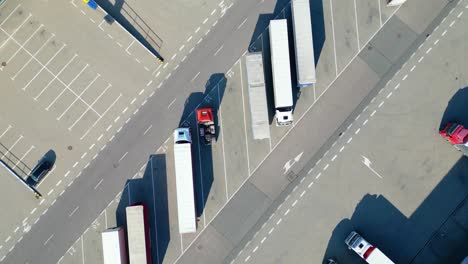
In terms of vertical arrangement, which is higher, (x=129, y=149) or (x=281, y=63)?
(x=281, y=63)

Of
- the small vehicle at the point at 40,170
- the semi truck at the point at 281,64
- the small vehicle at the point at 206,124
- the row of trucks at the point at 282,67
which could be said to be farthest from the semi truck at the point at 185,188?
the small vehicle at the point at 40,170

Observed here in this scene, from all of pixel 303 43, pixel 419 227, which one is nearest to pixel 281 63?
pixel 303 43

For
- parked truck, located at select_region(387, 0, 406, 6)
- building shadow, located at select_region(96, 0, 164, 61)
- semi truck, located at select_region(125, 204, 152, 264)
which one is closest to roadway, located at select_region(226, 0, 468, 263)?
parked truck, located at select_region(387, 0, 406, 6)

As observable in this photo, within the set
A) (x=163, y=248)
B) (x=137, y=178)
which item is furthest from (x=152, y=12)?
(x=163, y=248)

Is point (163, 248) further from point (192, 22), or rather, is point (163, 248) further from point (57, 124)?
point (192, 22)

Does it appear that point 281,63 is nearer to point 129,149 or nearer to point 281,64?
point 281,64

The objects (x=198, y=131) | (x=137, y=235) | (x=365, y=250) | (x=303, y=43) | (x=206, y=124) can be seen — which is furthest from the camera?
(x=198, y=131)

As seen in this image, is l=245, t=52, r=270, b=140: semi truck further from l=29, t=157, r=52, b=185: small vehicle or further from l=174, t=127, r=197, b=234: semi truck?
l=29, t=157, r=52, b=185: small vehicle

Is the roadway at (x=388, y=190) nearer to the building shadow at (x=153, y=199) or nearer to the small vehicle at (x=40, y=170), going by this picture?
the building shadow at (x=153, y=199)
